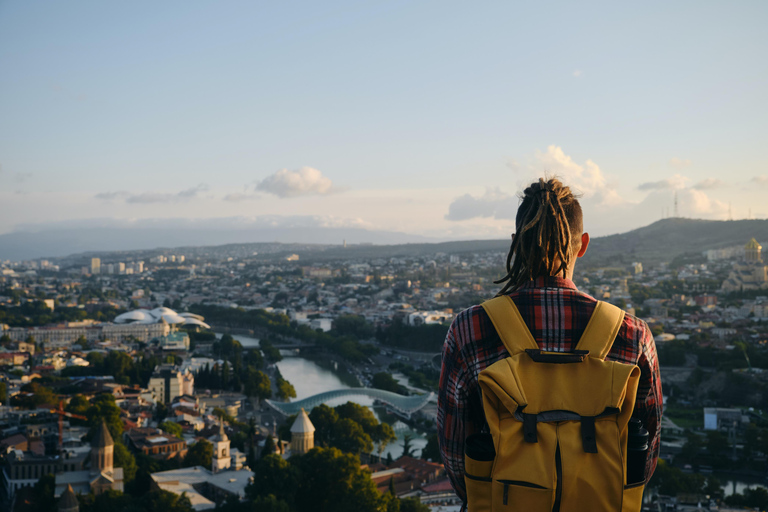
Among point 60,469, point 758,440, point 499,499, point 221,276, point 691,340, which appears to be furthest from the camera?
point 221,276

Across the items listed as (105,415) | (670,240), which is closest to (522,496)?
(105,415)

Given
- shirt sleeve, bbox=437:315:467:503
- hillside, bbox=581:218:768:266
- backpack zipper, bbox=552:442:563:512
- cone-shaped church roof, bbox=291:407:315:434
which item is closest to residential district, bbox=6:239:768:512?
cone-shaped church roof, bbox=291:407:315:434

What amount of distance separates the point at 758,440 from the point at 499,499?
32.1 feet

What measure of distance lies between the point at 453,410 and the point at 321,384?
1420 centimetres

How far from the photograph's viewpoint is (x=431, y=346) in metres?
18.5

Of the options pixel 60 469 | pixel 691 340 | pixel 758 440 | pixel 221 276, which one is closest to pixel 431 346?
pixel 691 340

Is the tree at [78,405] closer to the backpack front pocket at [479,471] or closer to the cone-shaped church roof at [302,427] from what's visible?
the cone-shaped church roof at [302,427]

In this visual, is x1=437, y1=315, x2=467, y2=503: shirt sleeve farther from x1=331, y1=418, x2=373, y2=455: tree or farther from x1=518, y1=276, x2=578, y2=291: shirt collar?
x1=331, y1=418, x2=373, y2=455: tree

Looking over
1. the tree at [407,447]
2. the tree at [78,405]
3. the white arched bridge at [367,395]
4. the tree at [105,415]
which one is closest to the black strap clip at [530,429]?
the tree at [407,447]

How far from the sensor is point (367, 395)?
469 inches

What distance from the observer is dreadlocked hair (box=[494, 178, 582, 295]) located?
687 millimetres

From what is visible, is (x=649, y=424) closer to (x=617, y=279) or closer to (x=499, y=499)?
(x=499, y=499)

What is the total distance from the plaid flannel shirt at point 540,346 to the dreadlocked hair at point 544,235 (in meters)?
0.01

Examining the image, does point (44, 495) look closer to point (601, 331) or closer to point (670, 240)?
point (601, 331)
